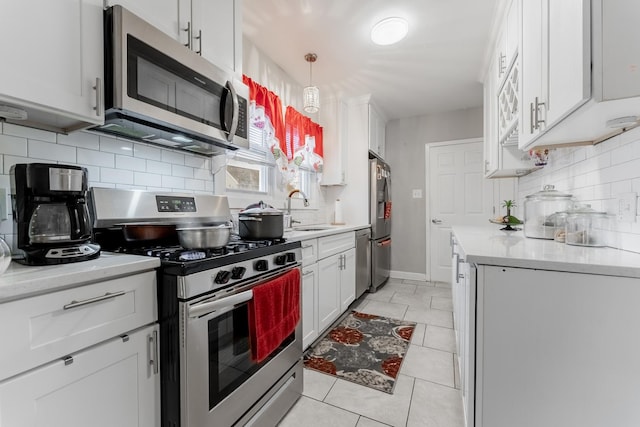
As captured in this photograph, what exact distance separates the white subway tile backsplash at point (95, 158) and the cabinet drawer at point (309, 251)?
1.20 meters

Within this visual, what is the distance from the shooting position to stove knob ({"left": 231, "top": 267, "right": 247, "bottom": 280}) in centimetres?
120

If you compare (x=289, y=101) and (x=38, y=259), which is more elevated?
(x=289, y=101)

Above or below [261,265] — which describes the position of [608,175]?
above

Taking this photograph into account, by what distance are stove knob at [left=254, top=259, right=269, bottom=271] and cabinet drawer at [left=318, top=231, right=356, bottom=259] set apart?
91cm

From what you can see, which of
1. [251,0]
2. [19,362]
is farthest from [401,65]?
[19,362]

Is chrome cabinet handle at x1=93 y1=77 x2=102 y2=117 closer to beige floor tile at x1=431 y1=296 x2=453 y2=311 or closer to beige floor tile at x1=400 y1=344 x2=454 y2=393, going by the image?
beige floor tile at x1=400 y1=344 x2=454 y2=393

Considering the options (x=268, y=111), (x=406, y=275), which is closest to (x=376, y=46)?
(x=268, y=111)

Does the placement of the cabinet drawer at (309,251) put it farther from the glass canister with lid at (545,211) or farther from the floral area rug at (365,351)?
the glass canister with lid at (545,211)

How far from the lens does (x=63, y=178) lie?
1003 millimetres

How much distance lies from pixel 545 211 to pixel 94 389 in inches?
93.2

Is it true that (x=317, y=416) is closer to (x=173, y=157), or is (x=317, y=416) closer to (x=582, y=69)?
(x=173, y=157)

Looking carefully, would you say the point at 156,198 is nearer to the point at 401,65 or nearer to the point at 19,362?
the point at 19,362

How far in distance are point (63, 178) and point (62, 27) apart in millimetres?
565

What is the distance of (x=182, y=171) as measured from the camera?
1796 mm
